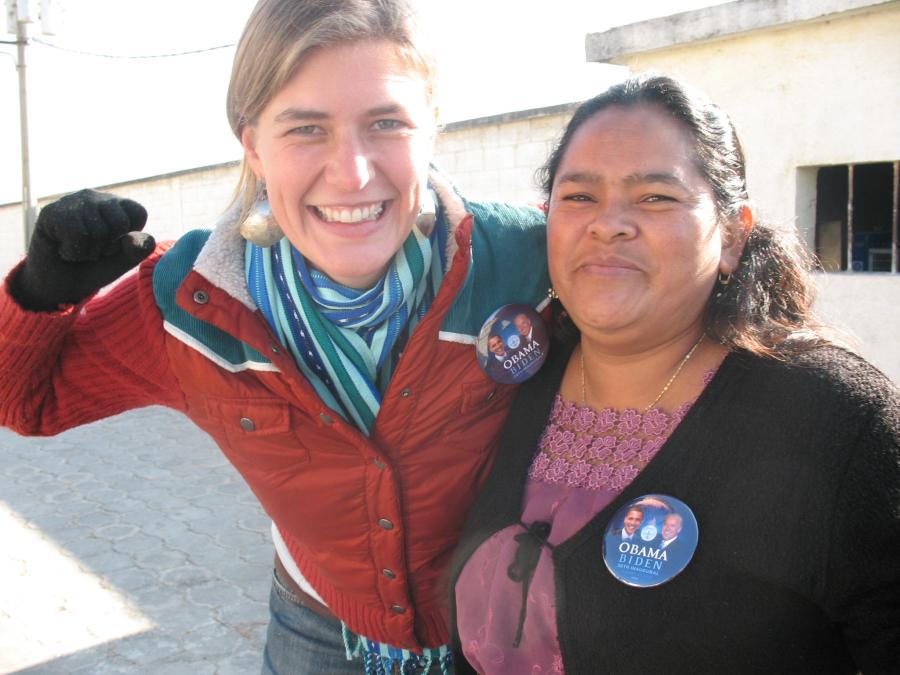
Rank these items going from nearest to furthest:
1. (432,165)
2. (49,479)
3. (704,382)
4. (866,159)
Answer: (704,382) < (432,165) < (866,159) < (49,479)

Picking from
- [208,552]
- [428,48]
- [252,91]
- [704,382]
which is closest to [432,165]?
[428,48]

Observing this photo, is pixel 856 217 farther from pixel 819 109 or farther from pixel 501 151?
pixel 501 151

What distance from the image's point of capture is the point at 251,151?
6.35 ft

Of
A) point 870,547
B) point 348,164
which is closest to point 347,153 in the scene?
point 348,164

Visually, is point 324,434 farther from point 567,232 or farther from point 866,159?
point 866,159

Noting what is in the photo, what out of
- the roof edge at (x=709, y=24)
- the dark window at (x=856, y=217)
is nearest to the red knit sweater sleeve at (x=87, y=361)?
the roof edge at (x=709, y=24)

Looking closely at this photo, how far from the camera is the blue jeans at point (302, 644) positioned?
2.12 m

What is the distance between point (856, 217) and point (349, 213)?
450 cm

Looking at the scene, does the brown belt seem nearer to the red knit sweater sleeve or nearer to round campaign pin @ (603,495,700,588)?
the red knit sweater sleeve

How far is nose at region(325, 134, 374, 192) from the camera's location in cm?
175

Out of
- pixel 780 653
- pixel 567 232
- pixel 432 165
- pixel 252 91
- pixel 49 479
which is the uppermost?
pixel 252 91

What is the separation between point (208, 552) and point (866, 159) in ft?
13.8

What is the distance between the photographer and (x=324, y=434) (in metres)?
1.90

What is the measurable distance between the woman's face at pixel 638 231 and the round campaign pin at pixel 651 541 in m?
0.36
